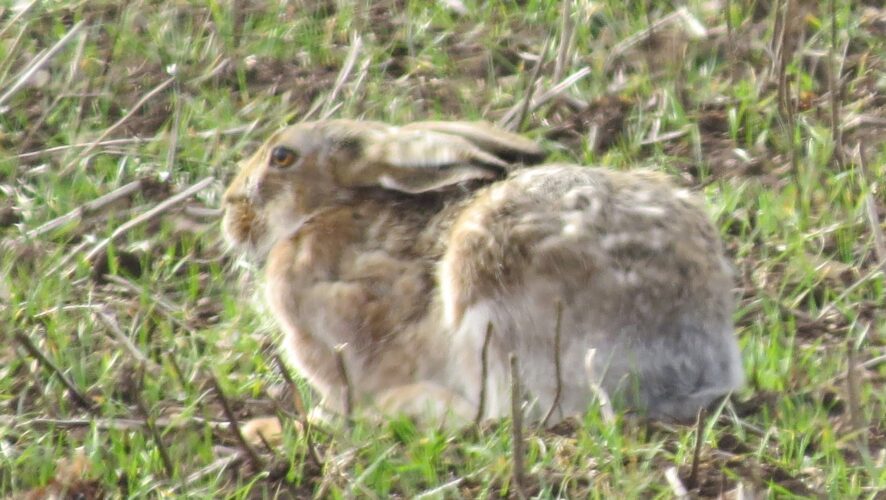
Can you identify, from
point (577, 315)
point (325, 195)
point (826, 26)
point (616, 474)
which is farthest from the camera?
point (826, 26)

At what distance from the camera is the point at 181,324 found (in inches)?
206

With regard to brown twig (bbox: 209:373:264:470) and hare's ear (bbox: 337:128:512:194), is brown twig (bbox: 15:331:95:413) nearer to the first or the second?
brown twig (bbox: 209:373:264:470)

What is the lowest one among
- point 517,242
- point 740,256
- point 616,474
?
point 740,256

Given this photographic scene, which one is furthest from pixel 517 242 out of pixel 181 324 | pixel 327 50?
pixel 327 50

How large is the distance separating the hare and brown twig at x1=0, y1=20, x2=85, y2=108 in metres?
1.76

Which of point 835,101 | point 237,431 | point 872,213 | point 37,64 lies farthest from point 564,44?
point 237,431

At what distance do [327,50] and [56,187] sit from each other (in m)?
1.37

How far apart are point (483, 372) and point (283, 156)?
3.95 feet

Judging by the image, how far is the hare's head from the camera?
4746 millimetres

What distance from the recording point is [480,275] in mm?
4270

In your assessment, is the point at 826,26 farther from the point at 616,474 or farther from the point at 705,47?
the point at 616,474

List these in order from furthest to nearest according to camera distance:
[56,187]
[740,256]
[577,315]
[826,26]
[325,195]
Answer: [826,26] < [56,187] < [740,256] < [325,195] < [577,315]

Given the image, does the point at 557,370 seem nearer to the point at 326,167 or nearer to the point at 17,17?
the point at 326,167

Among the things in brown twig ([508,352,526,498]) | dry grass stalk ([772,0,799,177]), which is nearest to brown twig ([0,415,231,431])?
brown twig ([508,352,526,498])
